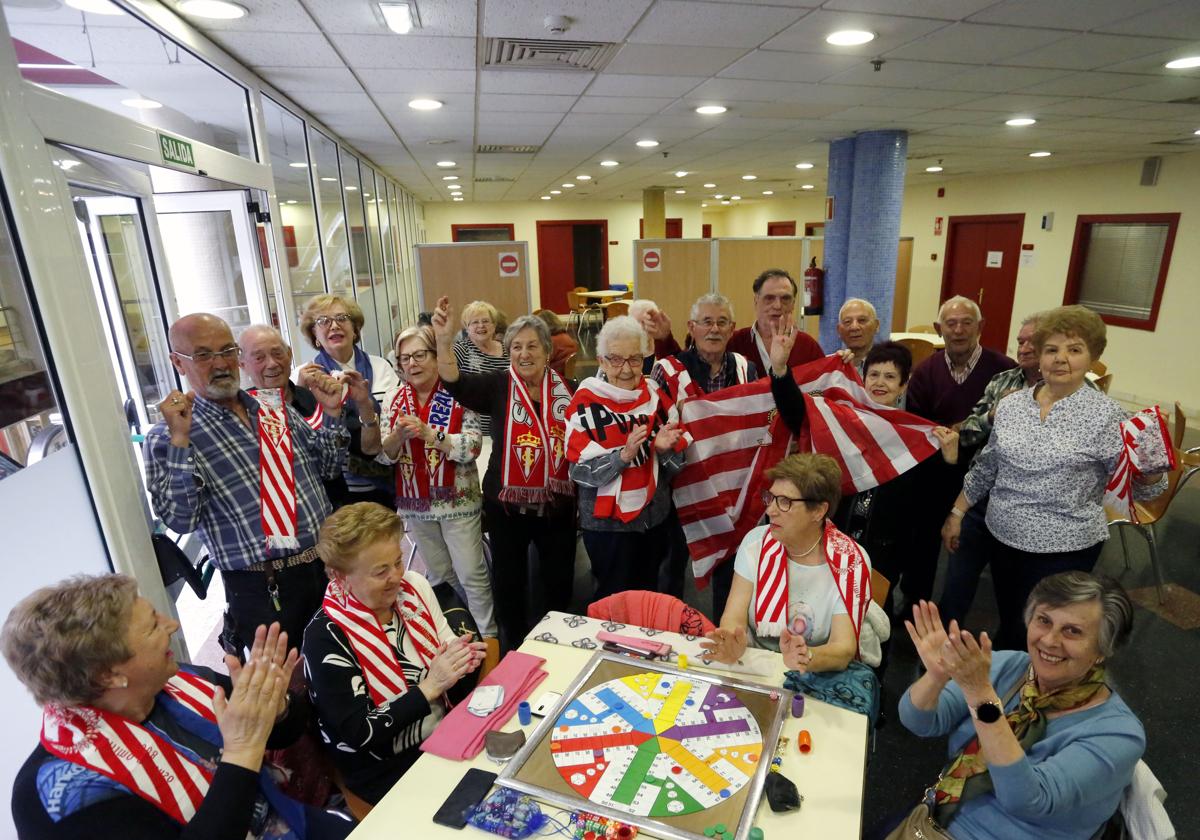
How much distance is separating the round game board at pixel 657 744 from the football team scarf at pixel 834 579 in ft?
1.25

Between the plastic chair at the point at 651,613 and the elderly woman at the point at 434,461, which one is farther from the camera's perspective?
the elderly woman at the point at 434,461

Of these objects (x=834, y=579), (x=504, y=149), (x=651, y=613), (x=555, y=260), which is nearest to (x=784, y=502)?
(x=834, y=579)

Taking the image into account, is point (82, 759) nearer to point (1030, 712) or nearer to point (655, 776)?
point (655, 776)

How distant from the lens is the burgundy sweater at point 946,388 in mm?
3115

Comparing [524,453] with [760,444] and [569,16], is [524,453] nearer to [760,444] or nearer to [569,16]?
[760,444]

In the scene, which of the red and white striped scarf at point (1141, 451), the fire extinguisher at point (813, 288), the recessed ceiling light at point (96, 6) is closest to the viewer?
the red and white striped scarf at point (1141, 451)

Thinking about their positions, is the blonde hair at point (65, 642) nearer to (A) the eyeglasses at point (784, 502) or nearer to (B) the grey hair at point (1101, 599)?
(A) the eyeglasses at point (784, 502)

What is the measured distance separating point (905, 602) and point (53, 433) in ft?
12.2

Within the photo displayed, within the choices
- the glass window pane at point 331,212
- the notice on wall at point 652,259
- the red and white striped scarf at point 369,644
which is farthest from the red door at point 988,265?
the red and white striped scarf at point 369,644

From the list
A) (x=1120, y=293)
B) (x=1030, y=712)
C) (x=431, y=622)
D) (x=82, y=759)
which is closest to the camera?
(x=82, y=759)

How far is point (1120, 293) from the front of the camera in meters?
8.55

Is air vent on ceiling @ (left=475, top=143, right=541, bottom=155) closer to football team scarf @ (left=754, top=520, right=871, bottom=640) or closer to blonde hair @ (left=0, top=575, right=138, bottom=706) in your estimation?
football team scarf @ (left=754, top=520, right=871, bottom=640)

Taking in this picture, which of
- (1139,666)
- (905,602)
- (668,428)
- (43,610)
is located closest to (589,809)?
(43,610)

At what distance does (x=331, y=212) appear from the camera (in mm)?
6141
